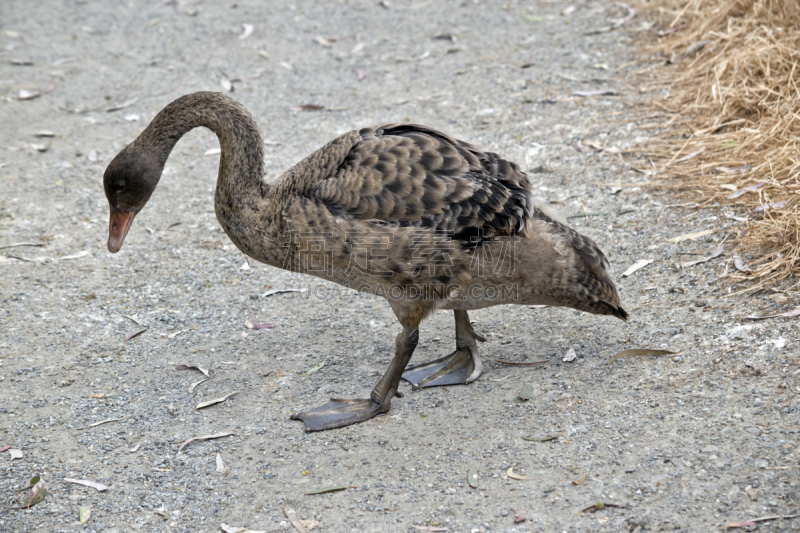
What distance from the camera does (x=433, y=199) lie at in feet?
14.6

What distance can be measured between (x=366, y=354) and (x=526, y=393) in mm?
1319

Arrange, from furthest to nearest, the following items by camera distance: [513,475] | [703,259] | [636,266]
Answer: [636,266] → [703,259] → [513,475]

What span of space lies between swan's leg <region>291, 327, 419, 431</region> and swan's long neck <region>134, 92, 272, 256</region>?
3.79ft

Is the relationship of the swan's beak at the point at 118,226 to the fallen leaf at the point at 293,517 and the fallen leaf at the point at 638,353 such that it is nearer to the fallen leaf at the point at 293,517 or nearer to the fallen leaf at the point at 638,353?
the fallen leaf at the point at 293,517

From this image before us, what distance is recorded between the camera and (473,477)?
4.09m

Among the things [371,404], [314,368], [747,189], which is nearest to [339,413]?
[371,404]

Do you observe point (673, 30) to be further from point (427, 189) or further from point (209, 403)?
point (209, 403)

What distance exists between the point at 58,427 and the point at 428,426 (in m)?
2.39

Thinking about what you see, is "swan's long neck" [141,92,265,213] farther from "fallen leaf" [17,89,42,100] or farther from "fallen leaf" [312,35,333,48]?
"fallen leaf" [312,35,333,48]

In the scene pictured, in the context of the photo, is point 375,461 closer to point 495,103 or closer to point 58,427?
point 58,427

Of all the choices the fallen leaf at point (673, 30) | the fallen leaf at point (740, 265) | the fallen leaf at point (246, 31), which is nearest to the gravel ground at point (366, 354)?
the fallen leaf at point (740, 265)

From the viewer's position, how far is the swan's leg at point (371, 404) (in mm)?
4688

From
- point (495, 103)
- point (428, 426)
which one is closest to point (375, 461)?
point (428, 426)

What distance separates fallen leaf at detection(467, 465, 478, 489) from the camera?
404 centimetres
